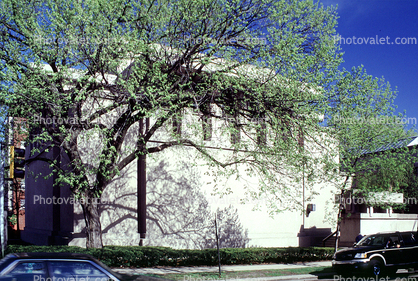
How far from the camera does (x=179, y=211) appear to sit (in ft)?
60.2

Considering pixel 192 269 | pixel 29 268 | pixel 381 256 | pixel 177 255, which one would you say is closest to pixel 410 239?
pixel 381 256

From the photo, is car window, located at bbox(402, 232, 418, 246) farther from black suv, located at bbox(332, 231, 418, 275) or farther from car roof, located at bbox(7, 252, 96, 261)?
car roof, located at bbox(7, 252, 96, 261)

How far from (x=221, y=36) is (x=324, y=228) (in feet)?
55.8

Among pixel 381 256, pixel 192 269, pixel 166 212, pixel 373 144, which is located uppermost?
pixel 373 144

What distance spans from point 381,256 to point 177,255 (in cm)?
737

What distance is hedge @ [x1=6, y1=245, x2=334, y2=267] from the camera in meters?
12.8

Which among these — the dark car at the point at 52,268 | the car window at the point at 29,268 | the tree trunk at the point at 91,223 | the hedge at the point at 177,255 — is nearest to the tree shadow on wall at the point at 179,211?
the hedge at the point at 177,255

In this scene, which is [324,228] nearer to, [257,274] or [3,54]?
[257,274]

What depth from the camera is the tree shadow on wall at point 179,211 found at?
58.1 feet

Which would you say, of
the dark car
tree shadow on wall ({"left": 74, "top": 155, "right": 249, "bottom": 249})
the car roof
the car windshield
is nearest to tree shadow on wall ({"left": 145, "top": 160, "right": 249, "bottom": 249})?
tree shadow on wall ({"left": 74, "top": 155, "right": 249, "bottom": 249})

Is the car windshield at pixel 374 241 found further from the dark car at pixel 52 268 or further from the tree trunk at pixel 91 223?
the dark car at pixel 52 268

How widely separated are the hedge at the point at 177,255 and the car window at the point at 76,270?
268 inches

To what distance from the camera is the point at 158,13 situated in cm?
1255

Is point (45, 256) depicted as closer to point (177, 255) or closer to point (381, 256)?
point (177, 255)
